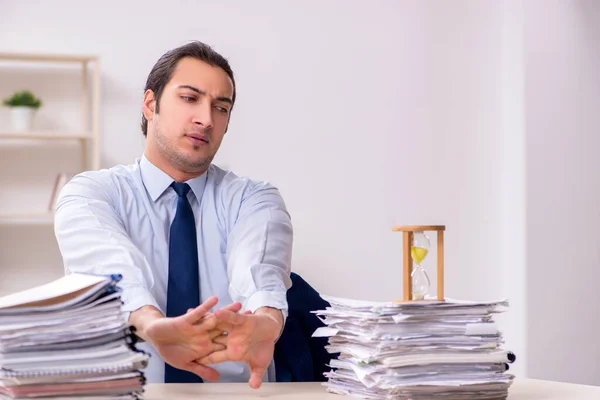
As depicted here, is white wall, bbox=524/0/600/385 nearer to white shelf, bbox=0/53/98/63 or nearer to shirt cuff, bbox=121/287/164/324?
white shelf, bbox=0/53/98/63

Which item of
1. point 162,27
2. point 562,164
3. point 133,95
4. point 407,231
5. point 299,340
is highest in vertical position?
point 162,27

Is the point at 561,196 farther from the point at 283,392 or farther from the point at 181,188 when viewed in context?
the point at 283,392

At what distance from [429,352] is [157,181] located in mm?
1026

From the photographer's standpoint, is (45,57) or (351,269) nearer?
(45,57)

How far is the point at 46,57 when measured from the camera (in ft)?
12.0

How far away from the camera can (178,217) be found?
201cm

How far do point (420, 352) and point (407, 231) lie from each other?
0.22 m

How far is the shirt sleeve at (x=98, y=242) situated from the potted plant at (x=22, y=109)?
1799mm

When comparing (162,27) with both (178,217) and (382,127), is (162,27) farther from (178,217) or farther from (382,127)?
(178,217)

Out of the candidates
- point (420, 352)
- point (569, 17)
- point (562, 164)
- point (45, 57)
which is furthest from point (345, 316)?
point (569, 17)

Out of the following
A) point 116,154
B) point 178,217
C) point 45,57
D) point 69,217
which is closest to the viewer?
point 69,217

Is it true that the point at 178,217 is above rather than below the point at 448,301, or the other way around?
above

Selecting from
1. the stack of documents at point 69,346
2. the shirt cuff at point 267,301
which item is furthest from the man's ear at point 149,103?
the stack of documents at point 69,346

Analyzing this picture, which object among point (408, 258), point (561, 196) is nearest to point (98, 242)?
point (408, 258)
